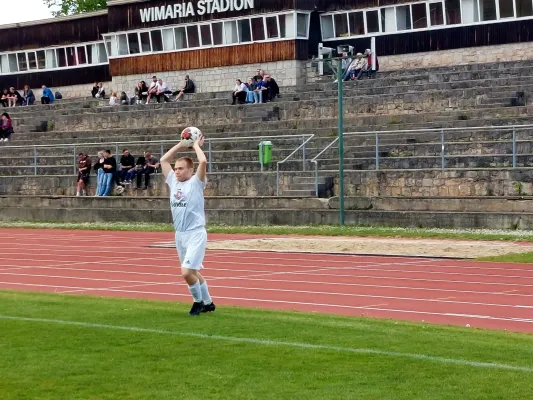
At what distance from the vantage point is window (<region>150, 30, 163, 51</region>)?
54031 mm

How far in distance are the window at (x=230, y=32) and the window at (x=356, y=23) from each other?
5222mm

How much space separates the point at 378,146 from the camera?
34188 millimetres

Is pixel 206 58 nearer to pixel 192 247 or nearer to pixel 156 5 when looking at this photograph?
pixel 156 5

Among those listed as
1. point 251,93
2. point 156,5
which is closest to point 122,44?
point 156,5

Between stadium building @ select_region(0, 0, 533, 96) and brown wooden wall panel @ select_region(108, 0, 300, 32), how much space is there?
45mm

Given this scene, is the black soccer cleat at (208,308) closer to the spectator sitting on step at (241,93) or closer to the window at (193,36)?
the spectator sitting on step at (241,93)

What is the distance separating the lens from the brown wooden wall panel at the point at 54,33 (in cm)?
5869

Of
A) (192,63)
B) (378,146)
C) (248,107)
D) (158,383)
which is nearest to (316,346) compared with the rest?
(158,383)

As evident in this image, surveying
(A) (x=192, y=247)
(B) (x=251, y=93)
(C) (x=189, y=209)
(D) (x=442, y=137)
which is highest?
(B) (x=251, y=93)

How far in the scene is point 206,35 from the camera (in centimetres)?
5178

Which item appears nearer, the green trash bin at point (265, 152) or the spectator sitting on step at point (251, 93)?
the green trash bin at point (265, 152)

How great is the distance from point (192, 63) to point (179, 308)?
126 ft

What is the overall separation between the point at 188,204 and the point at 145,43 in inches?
1678

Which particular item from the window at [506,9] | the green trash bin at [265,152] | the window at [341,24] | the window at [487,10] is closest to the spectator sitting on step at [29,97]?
the window at [341,24]
